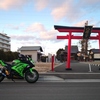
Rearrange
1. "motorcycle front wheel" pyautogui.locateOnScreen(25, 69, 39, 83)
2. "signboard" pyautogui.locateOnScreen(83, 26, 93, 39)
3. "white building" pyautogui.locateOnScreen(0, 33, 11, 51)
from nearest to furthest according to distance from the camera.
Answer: "motorcycle front wheel" pyautogui.locateOnScreen(25, 69, 39, 83)
"signboard" pyautogui.locateOnScreen(83, 26, 93, 39)
"white building" pyautogui.locateOnScreen(0, 33, 11, 51)

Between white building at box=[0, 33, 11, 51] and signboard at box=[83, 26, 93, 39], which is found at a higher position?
white building at box=[0, 33, 11, 51]

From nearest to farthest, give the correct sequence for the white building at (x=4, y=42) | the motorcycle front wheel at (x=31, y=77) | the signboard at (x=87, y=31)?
the motorcycle front wheel at (x=31, y=77)
the signboard at (x=87, y=31)
the white building at (x=4, y=42)

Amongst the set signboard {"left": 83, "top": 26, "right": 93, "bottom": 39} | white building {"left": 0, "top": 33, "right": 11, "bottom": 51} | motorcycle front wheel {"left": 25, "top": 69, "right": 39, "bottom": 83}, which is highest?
white building {"left": 0, "top": 33, "right": 11, "bottom": 51}

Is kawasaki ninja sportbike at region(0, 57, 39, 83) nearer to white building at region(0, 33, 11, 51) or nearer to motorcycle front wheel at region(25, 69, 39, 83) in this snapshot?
motorcycle front wheel at region(25, 69, 39, 83)

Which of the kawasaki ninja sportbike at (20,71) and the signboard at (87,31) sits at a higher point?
the signboard at (87,31)

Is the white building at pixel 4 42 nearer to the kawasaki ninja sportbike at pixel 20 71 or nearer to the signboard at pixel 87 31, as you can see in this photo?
the signboard at pixel 87 31

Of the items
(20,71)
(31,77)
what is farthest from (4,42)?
(31,77)

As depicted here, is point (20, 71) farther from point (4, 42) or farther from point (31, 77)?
point (4, 42)

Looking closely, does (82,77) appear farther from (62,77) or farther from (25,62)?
(25,62)

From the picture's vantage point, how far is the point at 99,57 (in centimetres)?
8562

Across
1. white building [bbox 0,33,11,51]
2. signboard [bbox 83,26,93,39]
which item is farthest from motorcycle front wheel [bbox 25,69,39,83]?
white building [bbox 0,33,11,51]

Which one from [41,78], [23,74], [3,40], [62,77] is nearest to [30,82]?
[23,74]

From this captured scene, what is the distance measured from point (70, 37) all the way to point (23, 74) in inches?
368

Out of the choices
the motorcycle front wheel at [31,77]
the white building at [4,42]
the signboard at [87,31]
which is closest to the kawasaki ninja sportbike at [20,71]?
the motorcycle front wheel at [31,77]
